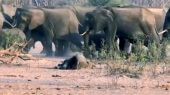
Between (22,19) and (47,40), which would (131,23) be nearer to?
(47,40)

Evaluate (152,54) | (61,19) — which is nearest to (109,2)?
(61,19)

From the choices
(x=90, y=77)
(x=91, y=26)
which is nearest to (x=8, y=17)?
(x=91, y=26)

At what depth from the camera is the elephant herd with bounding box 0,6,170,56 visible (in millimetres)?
22922

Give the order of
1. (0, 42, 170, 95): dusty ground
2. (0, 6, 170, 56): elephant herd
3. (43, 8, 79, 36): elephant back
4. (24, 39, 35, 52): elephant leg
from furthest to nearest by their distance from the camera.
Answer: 1. (43, 8, 79, 36): elephant back
2. (0, 6, 170, 56): elephant herd
3. (24, 39, 35, 52): elephant leg
4. (0, 42, 170, 95): dusty ground

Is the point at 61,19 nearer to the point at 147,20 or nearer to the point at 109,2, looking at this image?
the point at 147,20

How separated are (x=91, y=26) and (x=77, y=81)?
9482mm

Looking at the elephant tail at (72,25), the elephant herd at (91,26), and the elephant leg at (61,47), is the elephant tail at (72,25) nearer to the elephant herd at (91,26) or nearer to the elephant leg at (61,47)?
the elephant herd at (91,26)

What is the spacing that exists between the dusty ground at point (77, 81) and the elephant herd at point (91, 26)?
5294 mm

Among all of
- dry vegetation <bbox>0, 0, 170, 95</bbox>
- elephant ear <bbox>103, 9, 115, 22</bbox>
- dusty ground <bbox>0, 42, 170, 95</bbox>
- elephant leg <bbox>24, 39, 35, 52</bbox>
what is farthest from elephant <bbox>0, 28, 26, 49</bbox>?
dusty ground <bbox>0, 42, 170, 95</bbox>

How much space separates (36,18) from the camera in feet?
79.1

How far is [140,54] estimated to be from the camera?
18203mm

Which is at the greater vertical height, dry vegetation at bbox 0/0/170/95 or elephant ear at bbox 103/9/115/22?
dry vegetation at bbox 0/0/170/95

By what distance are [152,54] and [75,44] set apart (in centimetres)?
651

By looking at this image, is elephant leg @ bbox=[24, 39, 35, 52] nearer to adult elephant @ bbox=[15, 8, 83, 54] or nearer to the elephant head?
adult elephant @ bbox=[15, 8, 83, 54]
